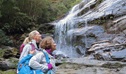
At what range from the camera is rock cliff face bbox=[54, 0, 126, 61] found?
46.1ft

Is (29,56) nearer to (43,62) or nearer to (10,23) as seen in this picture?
(43,62)

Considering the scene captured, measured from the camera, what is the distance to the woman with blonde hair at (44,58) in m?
4.87

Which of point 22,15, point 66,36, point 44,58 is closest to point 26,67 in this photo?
point 44,58

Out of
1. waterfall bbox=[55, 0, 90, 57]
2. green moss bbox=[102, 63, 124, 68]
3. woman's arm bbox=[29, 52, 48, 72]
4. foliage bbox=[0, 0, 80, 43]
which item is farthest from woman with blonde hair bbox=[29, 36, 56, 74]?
foliage bbox=[0, 0, 80, 43]

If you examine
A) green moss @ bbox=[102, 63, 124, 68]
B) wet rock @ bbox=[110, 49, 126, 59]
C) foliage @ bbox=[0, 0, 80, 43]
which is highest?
foliage @ bbox=[0, 0, 80, 43]

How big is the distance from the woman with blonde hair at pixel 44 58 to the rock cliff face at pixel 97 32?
8.09 meters

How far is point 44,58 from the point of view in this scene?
4941 millimetres

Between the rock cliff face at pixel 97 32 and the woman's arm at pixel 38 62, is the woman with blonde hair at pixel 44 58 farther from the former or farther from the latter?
the rock cliff face at pixel 97 32

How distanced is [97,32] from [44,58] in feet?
41.1

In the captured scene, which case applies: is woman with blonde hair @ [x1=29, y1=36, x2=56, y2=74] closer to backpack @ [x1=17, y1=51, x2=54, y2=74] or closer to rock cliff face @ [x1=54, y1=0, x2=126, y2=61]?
backpack @ [x1=17, y1=51, x2=54, y2=74]

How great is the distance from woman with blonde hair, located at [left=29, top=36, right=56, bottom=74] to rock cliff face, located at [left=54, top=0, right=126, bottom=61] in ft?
26.5

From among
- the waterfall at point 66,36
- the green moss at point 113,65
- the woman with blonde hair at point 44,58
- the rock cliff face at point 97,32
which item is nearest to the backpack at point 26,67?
the woman with blonde hair at point 44,58

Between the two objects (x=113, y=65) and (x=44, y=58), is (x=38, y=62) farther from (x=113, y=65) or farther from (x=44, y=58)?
(x=113, y=65)

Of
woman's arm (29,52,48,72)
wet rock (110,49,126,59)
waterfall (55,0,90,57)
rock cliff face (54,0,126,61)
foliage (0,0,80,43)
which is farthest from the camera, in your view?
foliage (0,0,80,43)
